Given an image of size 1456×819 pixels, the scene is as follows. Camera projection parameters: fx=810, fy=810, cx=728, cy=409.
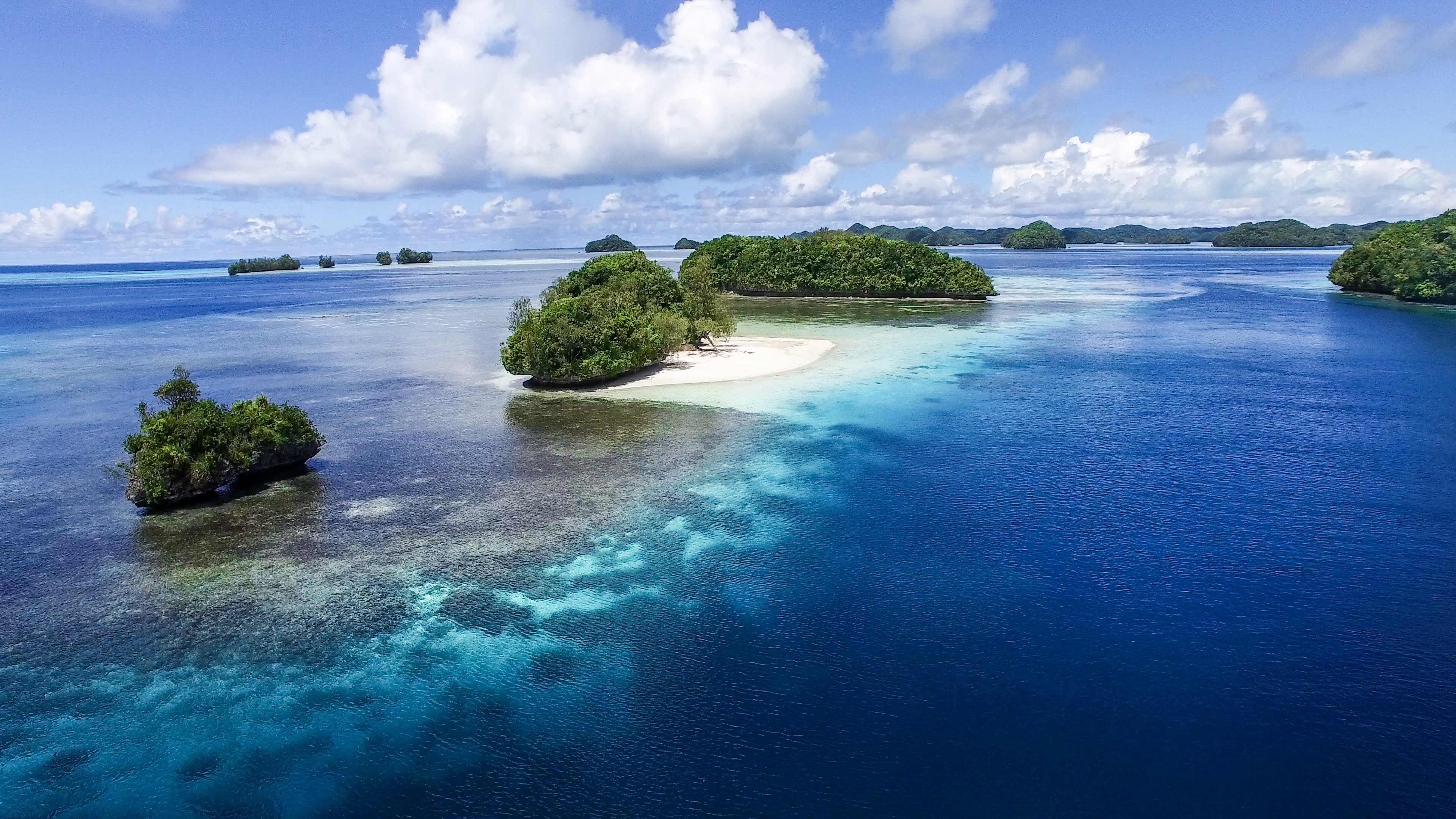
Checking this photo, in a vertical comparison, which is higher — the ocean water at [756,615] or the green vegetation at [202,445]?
the green vegetation at [202,445]

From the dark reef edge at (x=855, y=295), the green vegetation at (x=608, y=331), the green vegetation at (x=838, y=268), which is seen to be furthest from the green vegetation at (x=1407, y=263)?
the green vegetation at (x=608, y=331)

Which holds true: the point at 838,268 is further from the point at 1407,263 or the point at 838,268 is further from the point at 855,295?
the point at 1407,263

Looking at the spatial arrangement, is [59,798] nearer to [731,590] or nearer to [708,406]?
[731,590]

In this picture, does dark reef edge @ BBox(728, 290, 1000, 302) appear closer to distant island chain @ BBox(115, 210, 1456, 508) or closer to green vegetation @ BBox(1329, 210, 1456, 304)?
distant island chain @ BBox(115, 210, 1456, 508)

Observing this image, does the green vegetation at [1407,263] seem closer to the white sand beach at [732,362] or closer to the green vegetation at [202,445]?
the white sand beach at [732,362]

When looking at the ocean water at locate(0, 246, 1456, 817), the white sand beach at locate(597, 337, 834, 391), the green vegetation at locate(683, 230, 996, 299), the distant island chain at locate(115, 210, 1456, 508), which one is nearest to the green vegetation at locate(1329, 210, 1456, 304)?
the distant island chain at locate(115, 210, 1456, 508)

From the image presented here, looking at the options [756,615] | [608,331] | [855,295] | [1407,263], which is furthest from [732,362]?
[1407,263]
